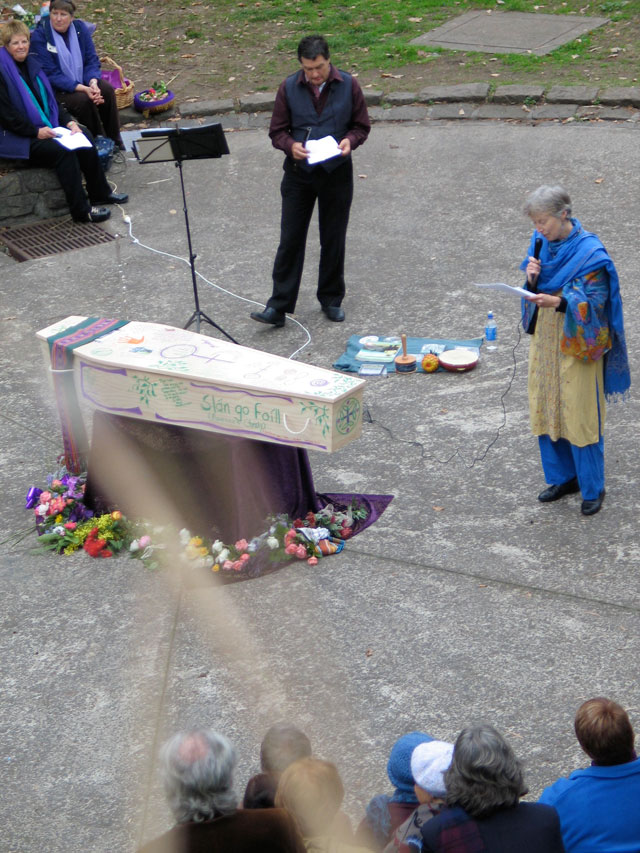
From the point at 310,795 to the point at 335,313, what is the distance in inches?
199

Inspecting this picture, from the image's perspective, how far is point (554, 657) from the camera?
4422 mm

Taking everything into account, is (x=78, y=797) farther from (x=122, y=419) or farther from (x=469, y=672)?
(x=122, y=419)

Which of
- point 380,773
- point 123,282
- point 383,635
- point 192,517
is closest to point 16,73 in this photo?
point 123,282

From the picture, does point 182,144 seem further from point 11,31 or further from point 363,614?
point 363,614

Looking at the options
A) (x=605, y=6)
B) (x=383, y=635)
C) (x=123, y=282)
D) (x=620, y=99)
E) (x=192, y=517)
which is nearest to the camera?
(x=383, y=635)

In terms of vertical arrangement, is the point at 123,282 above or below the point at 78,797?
above

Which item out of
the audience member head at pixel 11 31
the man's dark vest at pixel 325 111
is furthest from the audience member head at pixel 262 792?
the audience member head at pixel 11 31

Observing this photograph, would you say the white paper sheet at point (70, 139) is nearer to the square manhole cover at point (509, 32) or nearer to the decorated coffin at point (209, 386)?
the decorated coffin at point (209, 386)

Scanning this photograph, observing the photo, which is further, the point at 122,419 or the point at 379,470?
the point at 379,470

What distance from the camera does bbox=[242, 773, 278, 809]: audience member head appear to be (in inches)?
125

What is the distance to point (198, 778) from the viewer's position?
2793mm

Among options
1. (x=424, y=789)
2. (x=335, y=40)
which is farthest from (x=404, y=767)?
(x=335, y=40)

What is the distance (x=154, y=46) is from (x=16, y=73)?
4823 mm

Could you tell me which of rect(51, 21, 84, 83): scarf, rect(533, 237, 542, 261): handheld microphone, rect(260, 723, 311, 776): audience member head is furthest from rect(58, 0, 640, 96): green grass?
rect(260, 723, 311, 776): audience member head
